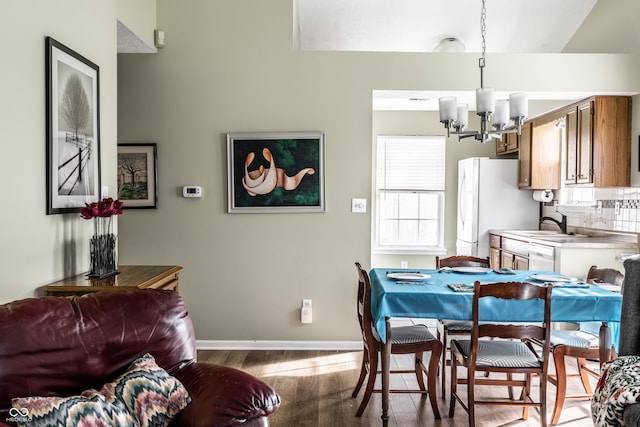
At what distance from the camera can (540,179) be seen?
5797 mm

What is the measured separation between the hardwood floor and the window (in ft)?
9.73

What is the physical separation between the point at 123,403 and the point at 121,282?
3.37 feet

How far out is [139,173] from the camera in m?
4.62

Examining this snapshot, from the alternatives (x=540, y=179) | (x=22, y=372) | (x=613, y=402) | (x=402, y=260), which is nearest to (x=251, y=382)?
(x=22, y=372)

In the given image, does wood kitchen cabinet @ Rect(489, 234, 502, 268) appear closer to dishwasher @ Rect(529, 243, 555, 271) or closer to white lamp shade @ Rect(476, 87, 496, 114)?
dishwasher @ Rect(529, 243, 555, 271)

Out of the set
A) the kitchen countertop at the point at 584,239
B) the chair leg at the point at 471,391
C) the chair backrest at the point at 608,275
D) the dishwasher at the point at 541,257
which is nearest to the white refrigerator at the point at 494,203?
the kitchen countertop at the point at 584,239

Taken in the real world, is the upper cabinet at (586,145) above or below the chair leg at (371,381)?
above

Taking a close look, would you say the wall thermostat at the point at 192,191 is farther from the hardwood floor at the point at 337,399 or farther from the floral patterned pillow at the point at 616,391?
the floral patterned pillow at the point at 616,391

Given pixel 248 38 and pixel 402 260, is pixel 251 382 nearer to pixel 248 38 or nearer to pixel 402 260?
pixel 248 38

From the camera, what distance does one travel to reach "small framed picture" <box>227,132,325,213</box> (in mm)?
4570

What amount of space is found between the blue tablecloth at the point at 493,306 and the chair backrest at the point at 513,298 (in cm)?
8

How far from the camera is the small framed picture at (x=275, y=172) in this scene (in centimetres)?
457

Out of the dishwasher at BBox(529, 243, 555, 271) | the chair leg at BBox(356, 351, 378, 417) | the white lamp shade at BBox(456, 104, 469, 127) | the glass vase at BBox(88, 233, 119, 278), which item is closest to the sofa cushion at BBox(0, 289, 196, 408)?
the glass vase at BBox(88, 233, 119, 278)

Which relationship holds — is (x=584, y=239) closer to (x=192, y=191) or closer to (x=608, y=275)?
(x=608, y=275)
